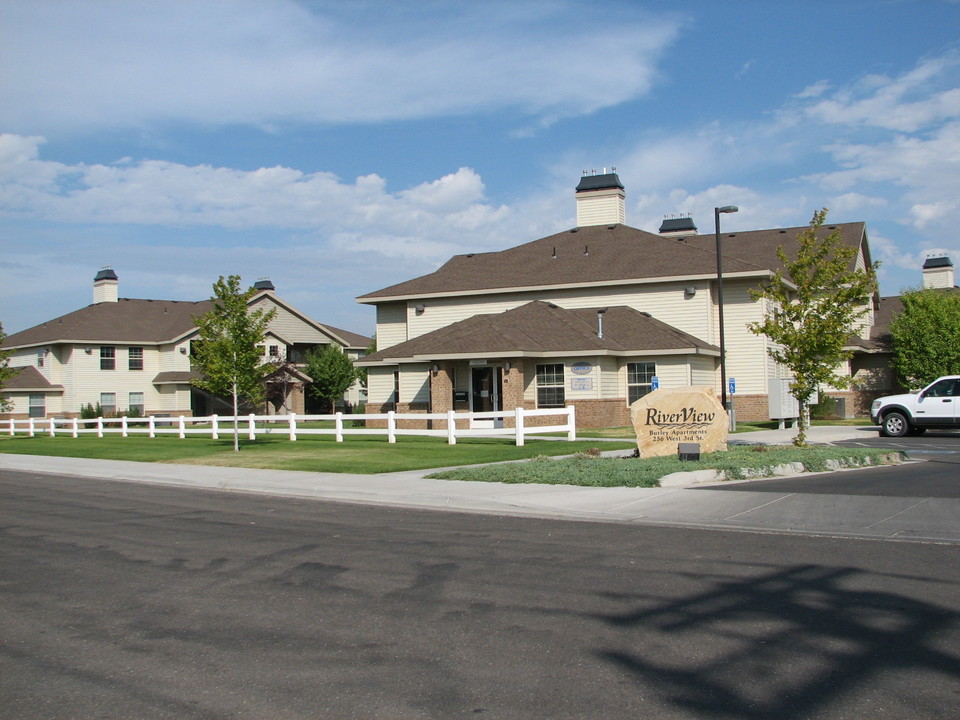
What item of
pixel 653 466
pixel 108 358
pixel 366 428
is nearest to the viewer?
pixel 653 466

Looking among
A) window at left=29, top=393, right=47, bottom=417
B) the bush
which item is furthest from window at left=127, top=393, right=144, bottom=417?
window at left=29, top=393, right=47, bottom=417

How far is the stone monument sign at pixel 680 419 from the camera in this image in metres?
19.1

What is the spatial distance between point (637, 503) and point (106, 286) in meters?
52.2

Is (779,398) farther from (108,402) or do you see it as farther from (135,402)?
(108,402)

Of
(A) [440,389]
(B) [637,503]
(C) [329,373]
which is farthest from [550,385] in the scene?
(C) [329,373]

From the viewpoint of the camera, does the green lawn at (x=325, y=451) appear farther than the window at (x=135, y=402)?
No

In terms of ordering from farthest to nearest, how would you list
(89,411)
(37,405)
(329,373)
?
(329,373) < (37,405) < (89,411)

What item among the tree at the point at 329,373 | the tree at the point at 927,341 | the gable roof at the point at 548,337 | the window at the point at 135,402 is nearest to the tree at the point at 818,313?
the gable roof at the point at 548,337

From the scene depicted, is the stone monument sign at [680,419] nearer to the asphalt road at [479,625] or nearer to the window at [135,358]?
the asphalt road at [479,625]

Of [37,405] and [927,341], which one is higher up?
[927,341]

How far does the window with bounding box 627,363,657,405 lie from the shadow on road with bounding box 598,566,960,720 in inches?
1055

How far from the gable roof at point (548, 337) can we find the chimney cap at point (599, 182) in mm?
8256

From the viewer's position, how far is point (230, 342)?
25.6 meters

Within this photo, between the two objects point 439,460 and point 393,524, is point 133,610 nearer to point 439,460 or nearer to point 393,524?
point 393,524
